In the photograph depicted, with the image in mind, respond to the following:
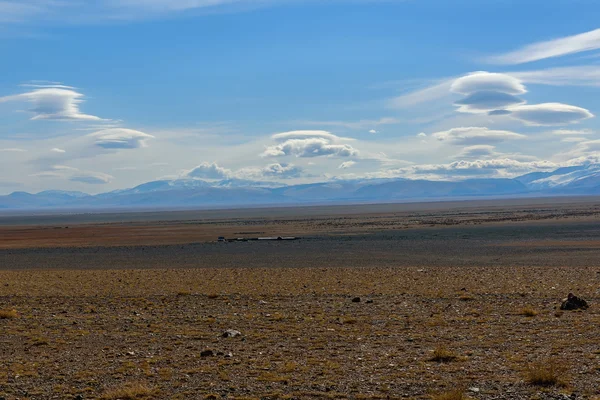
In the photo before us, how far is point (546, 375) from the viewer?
10.4 metres

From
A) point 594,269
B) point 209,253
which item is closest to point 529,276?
point 594,269

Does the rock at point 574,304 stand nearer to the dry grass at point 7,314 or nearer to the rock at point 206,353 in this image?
the rock at point 206,353

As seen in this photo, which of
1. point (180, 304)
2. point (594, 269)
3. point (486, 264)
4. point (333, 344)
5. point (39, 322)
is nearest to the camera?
point (333, 344)

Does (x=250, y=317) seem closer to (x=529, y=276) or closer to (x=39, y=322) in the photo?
(x=39, y=322)

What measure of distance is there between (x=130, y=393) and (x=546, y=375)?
694 centimetres

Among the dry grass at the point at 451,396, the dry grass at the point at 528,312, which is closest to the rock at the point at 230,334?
the dry grass at the point at 451,396

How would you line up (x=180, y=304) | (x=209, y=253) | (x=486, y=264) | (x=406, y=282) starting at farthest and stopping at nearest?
(x=209, y=253) → (x=486, y=264) → (x=406, y=282) → (x=180, y=304)

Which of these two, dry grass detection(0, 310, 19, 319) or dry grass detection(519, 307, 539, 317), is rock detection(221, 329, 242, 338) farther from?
dry grass detection(519, 307, 539, 317)

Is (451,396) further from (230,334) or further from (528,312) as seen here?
(528,312)

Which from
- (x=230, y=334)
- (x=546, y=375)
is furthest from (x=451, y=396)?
(x=230, y=334)

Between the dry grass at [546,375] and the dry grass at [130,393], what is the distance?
6392mm

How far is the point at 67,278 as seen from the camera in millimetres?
31531

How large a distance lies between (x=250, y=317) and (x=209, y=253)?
1228 inches

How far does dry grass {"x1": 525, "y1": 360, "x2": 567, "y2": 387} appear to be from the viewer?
1035 cm
